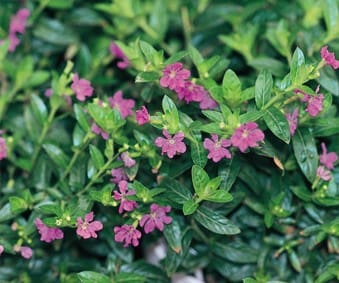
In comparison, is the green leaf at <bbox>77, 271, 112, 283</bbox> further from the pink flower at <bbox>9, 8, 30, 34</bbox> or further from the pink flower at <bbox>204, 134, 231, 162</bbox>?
the pink flower at <bbox>9, 8, 30, 34</bbox>

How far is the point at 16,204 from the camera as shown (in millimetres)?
1333

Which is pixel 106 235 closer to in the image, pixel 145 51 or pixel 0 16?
pixel 145 51

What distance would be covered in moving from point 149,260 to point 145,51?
1.61 ft

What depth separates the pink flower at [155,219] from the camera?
1.28 m

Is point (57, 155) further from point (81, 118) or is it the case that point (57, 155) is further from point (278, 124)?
point (278, 124)

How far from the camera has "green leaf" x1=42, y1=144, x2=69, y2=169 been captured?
143 cm

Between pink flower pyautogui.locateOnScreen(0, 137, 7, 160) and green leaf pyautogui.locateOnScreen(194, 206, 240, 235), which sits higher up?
pink flower pyautogui.locateOnScreen(0, 137, 7, 160)

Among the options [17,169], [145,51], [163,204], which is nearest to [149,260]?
[163,204]

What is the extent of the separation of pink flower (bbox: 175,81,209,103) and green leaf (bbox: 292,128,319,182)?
0.21 meters

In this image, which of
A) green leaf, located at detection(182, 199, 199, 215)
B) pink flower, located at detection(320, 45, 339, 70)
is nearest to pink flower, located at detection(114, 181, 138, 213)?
green leaf, located at detection(182, 199, 199, 215)

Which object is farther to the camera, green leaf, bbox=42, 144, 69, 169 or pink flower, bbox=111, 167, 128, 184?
green leaf, bbox=42, 144, 69, 169

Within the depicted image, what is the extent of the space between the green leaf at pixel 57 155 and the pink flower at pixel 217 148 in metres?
0.37

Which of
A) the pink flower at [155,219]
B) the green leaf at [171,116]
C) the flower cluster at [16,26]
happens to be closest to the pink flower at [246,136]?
the green leaf at [171,116]

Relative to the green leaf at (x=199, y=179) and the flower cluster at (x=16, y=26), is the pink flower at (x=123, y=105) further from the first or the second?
the flower cluster at (x=16, y=26)
